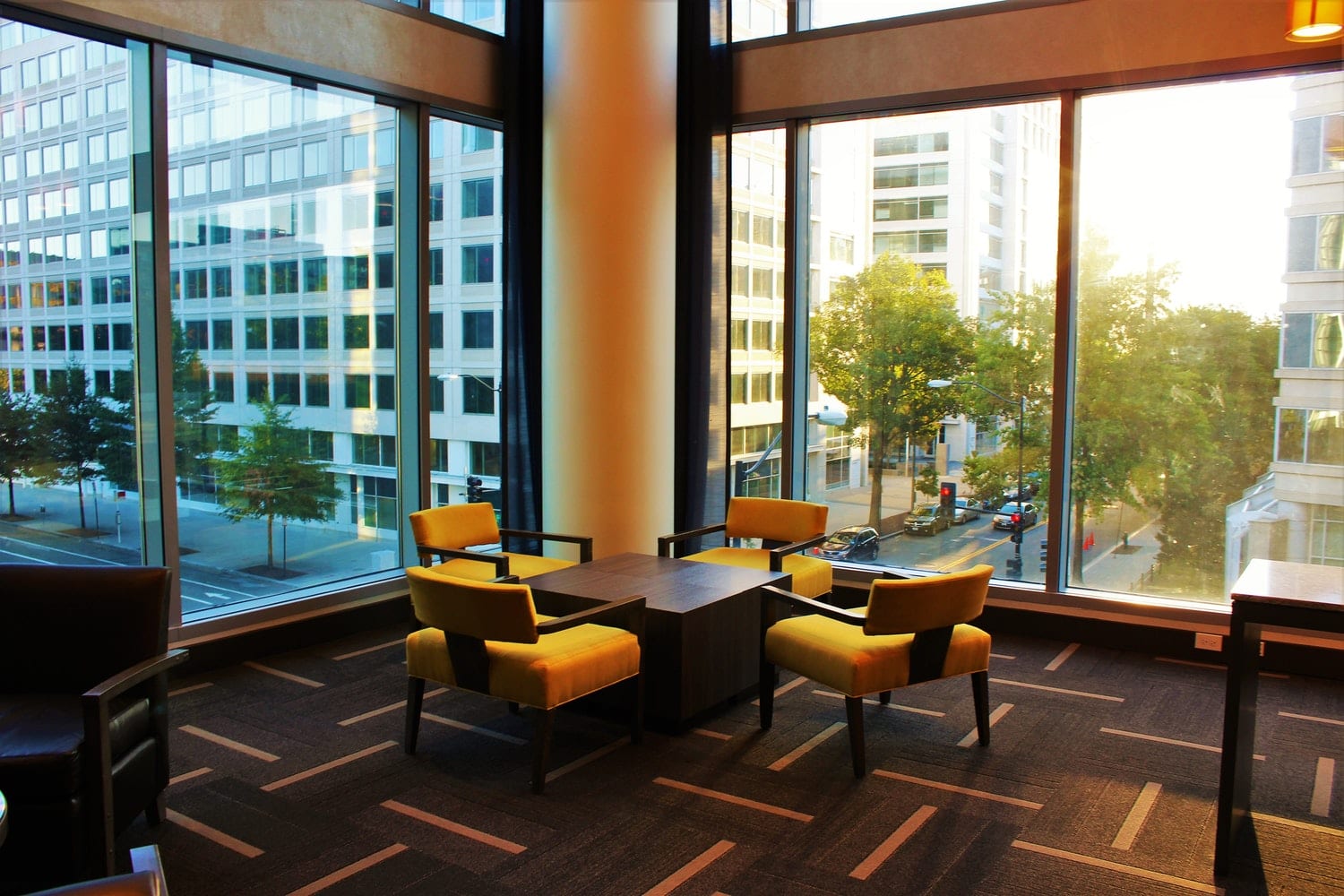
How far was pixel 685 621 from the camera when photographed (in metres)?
3.94

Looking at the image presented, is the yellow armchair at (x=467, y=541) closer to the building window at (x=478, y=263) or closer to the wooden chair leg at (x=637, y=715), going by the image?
the wooden chair leg at (x=637, y=715)

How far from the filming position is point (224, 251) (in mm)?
4922

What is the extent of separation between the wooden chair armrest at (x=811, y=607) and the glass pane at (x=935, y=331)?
1887 millimetres

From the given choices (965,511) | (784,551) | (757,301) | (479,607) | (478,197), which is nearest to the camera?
(479,607)

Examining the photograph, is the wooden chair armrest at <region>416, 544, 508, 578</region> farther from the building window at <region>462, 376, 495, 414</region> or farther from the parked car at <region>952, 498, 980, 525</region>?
the parked car at <region>952, 498, 980, 525</region>

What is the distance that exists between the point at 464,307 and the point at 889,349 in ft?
8.38

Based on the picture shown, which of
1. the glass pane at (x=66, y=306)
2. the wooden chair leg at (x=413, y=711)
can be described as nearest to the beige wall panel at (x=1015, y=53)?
the glass pane at (x=66, y=306)

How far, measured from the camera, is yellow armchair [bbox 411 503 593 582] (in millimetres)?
4891

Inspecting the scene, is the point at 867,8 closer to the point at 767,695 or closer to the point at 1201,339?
the point at 1201,339

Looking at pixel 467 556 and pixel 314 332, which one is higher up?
pixel 314 332

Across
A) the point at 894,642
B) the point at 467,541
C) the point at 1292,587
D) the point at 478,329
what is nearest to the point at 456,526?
the point at 467,541

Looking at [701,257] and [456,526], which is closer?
[456,526]

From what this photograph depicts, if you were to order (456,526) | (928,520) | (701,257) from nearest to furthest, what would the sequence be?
(456,526)
(928,520)
(701,257)

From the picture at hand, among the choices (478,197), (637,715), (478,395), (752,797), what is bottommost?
(752,797)
